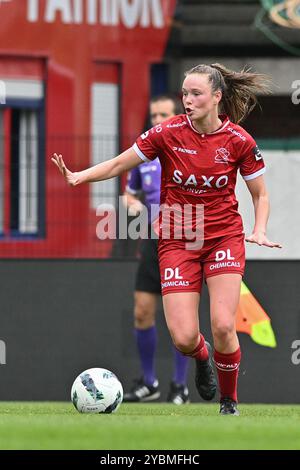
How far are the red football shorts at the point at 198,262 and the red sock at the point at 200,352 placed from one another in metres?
0.41

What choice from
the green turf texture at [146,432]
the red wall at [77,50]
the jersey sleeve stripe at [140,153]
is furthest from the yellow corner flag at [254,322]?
the red wall at [77,50]

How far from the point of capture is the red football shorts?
8.70 meters

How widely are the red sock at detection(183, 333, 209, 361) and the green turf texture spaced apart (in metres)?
0.45

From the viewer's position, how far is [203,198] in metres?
8.78

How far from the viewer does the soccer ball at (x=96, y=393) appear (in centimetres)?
897

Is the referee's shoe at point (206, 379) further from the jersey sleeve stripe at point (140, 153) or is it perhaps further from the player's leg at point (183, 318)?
the jersey sleeve stripe at point (140, 153)

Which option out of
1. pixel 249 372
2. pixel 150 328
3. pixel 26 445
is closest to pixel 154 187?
pixel 150 328

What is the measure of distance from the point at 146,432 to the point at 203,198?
1942 millimetres

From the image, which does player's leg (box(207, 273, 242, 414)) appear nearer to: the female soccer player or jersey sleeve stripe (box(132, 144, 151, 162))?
the female soccer player

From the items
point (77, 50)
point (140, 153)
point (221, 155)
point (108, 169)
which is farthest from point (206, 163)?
point (77, 50)

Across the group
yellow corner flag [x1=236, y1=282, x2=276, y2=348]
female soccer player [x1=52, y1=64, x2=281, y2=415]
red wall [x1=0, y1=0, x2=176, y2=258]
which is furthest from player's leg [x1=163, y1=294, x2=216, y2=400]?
red wall [x1=0, y1=0, x2=176, y2=258]

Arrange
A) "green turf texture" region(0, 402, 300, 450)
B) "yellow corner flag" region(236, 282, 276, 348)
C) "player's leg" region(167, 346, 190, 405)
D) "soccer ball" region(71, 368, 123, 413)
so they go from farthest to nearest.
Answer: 1. "yellow corner flag" region(236, 282, 276, 348)
2. "player's leg" region(167, 346, 190, 405)
3. "soccer ball" region(71, 368, 123, 413)
4. "green turf texture" region(0, 402, 300, 450)
